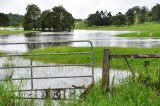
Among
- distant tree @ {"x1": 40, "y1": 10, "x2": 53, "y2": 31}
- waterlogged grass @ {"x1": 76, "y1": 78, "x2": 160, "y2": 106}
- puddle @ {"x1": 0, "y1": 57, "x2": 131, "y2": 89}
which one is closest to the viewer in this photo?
waterlogged grass @ {"x1": 76, "y1": 78, "x2": 160, "y2": 106}

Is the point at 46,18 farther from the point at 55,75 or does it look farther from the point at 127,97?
the point at 127,97

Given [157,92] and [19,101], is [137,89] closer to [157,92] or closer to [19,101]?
[157,92]

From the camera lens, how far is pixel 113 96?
40.0 feet

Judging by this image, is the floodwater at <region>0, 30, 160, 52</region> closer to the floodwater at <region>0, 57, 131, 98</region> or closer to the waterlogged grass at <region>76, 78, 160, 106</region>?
the floodwater at <region>0, 57, 131, 98</region>

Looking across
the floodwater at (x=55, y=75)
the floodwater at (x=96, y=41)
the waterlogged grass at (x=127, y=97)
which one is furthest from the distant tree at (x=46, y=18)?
the waterlogged grass at (x=127, y=97)

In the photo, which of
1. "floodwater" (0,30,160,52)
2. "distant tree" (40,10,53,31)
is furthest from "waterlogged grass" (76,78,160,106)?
"distant tree" (40,10,53,31)

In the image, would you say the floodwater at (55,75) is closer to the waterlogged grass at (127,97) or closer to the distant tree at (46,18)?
the waterlogged grass at (127,97)

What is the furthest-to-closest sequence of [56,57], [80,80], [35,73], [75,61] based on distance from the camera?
1. [56,57]
2. [75,61]
3. [35,73]
4. [80,80]

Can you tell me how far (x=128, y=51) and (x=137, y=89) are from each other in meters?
30.8

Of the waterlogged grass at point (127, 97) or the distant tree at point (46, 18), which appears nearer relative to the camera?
the waterlogged grass at point (127, 97)

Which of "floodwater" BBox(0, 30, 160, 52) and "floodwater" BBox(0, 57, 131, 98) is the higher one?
"floodwater" BBox(0, 57, 131, 98)

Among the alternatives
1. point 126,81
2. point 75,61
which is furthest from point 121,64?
point 126,81

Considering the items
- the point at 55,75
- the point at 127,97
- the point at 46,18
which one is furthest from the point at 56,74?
the point at 46,18

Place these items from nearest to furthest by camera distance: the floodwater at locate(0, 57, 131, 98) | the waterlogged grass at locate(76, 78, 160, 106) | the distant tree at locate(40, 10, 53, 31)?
the waterlogged grass at locate(76, 78, 160, 106)
the floodwater at locate(0, 57, 131, 98)
the distant tree at locate(40, 10, 53, 31)
